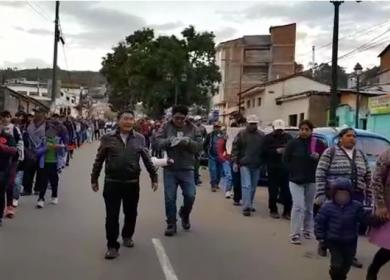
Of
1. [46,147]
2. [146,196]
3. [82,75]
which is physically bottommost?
[146,196]

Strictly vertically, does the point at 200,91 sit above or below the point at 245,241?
above

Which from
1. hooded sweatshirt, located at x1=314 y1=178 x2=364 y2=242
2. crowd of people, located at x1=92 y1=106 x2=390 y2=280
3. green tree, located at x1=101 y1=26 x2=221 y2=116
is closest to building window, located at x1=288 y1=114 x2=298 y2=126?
green tree, located at x1=101 y1=26 x2=221 y2=116

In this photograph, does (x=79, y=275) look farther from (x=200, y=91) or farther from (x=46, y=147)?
(x=200, y=91)

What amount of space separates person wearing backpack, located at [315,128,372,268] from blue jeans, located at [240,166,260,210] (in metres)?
4.10

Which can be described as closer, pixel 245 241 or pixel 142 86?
pixel 245 241

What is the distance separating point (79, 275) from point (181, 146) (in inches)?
119

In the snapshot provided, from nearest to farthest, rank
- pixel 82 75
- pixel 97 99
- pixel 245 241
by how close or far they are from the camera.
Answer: pixel 245 241, pixel 82 75, pixel 97 99

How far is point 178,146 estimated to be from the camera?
9.53 m

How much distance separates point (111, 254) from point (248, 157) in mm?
4761

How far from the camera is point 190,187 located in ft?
31.9

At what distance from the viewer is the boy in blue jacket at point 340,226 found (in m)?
6.52

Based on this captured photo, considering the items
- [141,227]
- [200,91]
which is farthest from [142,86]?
[141,227]

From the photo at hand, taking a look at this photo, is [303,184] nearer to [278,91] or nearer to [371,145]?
[371,145]

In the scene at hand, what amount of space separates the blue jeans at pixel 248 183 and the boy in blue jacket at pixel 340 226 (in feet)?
17.8
